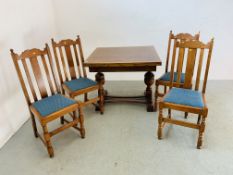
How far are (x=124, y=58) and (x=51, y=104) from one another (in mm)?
1071

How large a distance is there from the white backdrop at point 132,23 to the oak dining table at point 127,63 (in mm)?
748

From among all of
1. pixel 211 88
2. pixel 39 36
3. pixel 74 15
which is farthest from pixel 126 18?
pixel 211 88

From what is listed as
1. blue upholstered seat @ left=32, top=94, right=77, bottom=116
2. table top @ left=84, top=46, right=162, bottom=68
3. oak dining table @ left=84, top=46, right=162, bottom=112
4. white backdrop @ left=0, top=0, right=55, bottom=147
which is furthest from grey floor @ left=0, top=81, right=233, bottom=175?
table top @ left=84, top=46, right=162, bottom=68

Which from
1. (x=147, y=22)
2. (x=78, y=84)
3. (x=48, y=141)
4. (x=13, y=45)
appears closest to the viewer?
(x=48, y=141)

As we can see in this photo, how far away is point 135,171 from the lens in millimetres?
1805

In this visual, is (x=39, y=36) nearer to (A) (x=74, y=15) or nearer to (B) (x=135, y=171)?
(A) (x=74, y=15)

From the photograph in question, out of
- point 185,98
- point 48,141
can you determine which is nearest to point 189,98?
point 185,98

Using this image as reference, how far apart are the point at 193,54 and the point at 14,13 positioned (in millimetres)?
2241

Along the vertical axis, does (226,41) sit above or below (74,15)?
below

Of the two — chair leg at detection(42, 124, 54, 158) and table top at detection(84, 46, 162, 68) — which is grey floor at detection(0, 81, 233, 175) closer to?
chair leg at detection(42, 124, 54, 158)

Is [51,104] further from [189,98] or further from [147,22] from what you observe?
[147,22]

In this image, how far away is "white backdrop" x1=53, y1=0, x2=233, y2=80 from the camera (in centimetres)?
329

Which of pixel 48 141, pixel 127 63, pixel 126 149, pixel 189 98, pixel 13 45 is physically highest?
pixel 13 45

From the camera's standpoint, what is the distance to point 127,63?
233 centimetres
